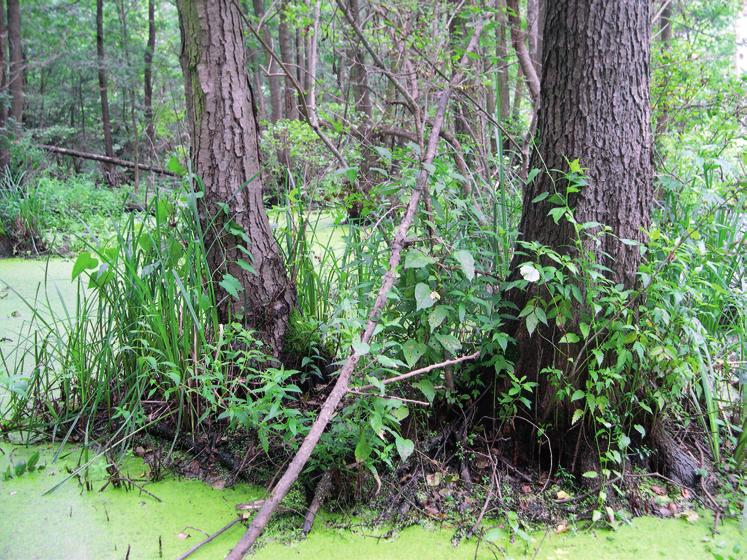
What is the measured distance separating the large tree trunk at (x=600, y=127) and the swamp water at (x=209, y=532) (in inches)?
14.4

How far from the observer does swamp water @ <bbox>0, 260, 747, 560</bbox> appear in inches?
60.4

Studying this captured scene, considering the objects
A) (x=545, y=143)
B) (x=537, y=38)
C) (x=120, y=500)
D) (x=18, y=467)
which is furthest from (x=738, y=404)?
(x=537, y=38)

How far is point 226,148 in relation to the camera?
2188mm

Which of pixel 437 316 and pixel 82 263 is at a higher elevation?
pixel 82 263

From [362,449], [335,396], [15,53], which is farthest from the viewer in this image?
[15,53]

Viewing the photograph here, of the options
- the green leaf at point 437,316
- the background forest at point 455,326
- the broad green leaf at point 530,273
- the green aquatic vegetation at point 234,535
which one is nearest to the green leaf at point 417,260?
the background forest at point 455,326

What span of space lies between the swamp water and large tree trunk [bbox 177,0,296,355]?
701 millimetres

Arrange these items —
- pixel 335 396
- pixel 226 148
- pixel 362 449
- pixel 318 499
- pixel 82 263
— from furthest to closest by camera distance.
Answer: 1. pixel 226 148
2. pixel 82 263
3. pixel 318 499
4. pixel 362 449
5. pixel 335 396

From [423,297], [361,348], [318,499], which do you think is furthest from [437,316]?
[318,499]

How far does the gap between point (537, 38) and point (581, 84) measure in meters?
4.52

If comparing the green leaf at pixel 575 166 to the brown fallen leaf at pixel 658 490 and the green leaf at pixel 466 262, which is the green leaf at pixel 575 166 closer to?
the green leaf at pixel 466 262

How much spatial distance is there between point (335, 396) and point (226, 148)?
1.20 m

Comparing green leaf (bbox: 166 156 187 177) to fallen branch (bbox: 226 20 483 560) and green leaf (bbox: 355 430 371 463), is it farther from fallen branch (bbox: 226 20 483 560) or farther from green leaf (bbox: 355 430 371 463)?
green leaf (bbox: 355 430 371 463)

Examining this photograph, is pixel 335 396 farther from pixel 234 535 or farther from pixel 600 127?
pixel 600 127
